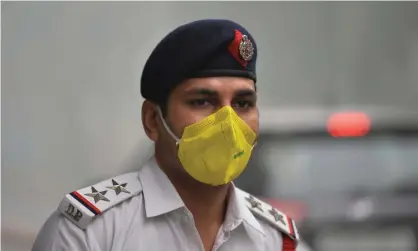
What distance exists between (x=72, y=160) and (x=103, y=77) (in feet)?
0.90

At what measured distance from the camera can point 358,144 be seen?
234 cm

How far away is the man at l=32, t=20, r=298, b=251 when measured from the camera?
1012mm

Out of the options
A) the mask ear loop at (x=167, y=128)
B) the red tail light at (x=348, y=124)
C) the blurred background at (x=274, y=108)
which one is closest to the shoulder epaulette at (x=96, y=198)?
the mask ear loop at (x=167, y=128)

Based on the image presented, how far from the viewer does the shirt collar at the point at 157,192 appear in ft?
3.44

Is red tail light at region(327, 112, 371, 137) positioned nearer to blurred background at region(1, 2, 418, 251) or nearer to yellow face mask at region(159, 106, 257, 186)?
blurred background at region(1, 2, 418, 251)

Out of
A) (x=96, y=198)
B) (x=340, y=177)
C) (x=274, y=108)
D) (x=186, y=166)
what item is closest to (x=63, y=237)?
(x=96, y=198)

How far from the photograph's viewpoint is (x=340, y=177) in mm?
2295

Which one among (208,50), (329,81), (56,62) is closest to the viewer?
(208,50)

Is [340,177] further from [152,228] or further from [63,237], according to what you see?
[63,237]

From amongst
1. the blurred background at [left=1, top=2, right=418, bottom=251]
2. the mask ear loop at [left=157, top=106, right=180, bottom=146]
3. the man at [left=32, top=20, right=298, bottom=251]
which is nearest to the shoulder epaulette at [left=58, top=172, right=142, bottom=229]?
the man at [left=32, top=20, right=298, bottom=251]

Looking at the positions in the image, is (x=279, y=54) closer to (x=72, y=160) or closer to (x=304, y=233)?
(x=304, y=233)

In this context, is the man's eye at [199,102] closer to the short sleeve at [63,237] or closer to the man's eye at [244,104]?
the man's eye at [244,104]

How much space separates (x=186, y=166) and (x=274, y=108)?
116 centimetres

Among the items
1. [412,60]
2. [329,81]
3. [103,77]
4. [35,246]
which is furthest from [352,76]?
[35,246]
